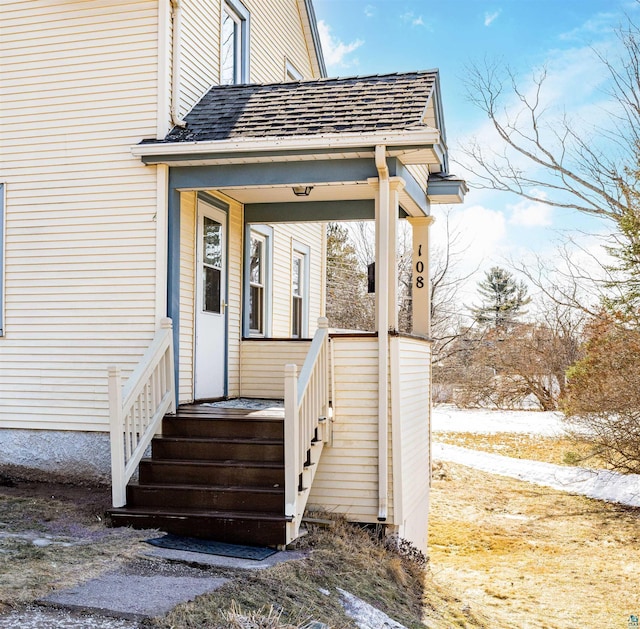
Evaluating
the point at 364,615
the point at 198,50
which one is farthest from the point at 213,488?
the point at 198,50

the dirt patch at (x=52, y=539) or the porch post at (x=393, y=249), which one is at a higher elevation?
the porch post at (x=393, y=249)

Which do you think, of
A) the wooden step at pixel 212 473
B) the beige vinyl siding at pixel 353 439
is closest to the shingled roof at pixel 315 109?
the beige vinyl siding at pixel 353 439

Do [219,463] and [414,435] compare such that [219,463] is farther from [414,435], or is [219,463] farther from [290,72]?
[290,72]

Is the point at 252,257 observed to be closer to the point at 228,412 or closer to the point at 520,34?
the point at 228,412

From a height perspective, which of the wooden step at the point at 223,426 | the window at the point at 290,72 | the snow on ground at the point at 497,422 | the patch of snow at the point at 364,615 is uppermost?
the window at the point at 290,72

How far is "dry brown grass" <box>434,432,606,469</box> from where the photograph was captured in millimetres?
14460

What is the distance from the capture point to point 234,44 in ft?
34.1

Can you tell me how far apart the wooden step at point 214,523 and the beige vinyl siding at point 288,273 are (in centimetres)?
512

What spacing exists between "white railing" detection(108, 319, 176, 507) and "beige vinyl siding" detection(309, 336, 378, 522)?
1.71 metres

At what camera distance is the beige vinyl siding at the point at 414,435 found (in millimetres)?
7715

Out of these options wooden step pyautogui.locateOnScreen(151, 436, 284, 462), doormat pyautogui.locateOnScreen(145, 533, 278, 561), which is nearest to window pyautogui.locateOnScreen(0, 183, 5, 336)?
wooden step pyautogui.locateOnScreen(151, 436, 284, 462)

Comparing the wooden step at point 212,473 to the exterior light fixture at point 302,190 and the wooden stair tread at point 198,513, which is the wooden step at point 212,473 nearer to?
the wooden stair tread at point 198,513

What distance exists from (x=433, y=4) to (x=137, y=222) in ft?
56.7

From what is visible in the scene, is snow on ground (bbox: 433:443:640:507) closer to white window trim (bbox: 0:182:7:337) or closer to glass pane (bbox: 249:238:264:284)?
glass pane (bbox: 249:238:264:284)
